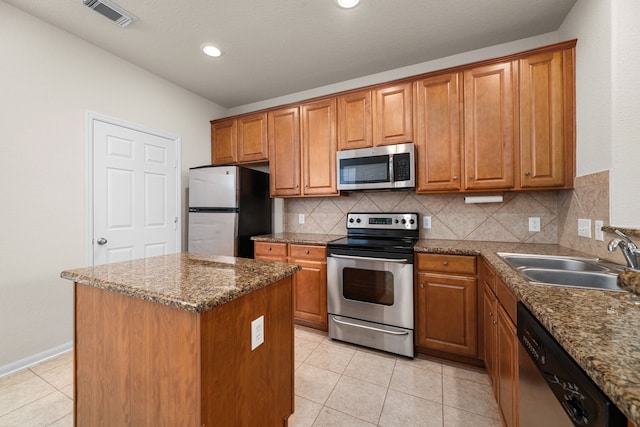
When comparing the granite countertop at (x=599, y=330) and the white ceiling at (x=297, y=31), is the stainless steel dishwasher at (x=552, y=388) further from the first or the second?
the white ceiling at (x=297, y=31)

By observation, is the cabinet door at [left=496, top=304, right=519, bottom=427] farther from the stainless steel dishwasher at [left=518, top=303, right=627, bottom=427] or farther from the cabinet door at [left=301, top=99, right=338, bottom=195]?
the cabinet door at [left=301, top=99, right=338, bottom=195]

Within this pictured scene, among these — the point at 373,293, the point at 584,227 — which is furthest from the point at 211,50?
the point at 584,227

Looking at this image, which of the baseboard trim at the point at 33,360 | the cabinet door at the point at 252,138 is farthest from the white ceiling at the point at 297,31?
the baseboard trim at the point at 33,360

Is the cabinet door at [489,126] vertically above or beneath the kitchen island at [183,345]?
above

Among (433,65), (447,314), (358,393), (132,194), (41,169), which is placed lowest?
(358,393)

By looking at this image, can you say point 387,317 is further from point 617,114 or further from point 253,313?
point 617,114

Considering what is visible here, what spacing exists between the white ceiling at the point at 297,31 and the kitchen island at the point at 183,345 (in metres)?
1.91

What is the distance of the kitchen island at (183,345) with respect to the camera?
0.90 meters

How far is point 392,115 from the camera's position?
247 centimetres

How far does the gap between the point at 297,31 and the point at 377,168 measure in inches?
53.4

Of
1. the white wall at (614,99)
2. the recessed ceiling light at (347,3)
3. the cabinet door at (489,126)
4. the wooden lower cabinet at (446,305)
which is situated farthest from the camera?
the cabinet door at (489,126)

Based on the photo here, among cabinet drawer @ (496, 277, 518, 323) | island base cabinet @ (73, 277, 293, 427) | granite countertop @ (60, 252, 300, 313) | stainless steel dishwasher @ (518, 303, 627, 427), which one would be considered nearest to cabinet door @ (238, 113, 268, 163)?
granite countertop @ (60, 252, 300, 313)

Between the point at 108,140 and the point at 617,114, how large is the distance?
12.6ft

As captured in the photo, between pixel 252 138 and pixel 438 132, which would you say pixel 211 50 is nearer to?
pixel 252 138
